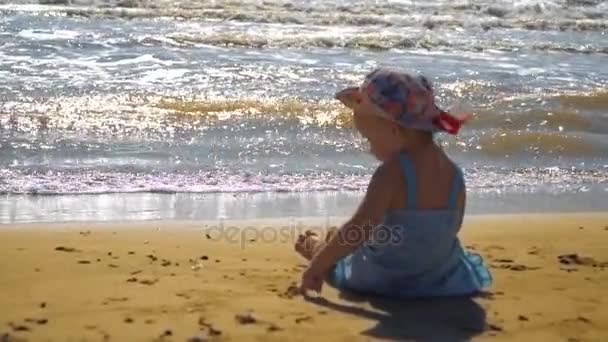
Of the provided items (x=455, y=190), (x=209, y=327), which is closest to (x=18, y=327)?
(x=209, y=327)

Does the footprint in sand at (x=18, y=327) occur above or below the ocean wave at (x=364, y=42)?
below

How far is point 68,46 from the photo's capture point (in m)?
12.1

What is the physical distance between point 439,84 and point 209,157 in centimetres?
391

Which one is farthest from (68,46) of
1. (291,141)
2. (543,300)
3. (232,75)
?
(543,300)

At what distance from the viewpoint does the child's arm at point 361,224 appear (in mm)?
4016

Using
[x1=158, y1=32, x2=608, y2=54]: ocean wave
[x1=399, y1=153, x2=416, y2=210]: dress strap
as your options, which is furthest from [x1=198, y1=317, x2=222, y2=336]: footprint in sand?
[x1=158, y1=32, x2=608, y2=54]: ocean wave

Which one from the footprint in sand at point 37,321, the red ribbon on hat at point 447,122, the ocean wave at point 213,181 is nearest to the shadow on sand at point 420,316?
the red ribbon on hat at point 447,122

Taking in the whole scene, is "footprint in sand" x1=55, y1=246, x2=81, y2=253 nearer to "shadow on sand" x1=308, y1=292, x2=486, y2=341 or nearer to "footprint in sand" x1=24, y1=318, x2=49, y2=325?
"footprint in sand" x1=24, y1=318, x2=49, y2=325

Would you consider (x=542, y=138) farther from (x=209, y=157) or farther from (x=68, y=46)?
(x=68, y=46)

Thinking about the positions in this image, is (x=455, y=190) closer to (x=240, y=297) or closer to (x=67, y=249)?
(x=240, y=297)

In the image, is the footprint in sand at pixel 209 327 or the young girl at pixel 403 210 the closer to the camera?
the footprint in sand at pixel 209 327

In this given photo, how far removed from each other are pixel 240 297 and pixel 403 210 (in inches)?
26.1

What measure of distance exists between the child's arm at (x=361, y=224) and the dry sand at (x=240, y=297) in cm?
17

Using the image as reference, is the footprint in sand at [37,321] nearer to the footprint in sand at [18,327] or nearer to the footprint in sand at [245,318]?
the footprint in sand at [18,327]
